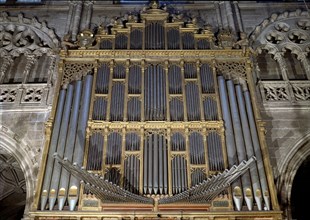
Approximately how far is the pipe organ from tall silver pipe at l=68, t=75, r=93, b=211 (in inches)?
1.2

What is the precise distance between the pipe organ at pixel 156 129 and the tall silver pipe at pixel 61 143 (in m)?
0.03

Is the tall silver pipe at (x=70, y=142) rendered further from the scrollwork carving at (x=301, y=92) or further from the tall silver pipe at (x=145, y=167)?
the scrollwork carving at (x=301, y=92)

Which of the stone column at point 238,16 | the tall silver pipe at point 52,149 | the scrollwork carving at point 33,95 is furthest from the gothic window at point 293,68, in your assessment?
the scrollwork carving at point 33,95

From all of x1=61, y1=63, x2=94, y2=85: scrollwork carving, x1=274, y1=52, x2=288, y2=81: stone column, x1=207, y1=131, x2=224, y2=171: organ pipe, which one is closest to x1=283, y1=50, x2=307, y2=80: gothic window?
x1=274, y1=52, x2=288, y2=81: stone column

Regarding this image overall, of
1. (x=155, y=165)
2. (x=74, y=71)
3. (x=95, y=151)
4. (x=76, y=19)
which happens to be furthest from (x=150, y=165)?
(x=76, y=19)

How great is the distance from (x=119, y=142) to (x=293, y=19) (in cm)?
943

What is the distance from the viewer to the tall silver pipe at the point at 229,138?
37.0 feet

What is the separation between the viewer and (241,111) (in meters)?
13.3

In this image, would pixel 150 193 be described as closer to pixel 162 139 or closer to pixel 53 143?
pixel 162 139

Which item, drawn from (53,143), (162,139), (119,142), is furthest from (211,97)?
(53,143)

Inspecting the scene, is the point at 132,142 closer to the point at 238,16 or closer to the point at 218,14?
the point at 218,14

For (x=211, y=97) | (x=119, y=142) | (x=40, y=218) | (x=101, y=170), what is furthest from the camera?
(x=211, y=97)

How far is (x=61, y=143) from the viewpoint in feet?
40.8

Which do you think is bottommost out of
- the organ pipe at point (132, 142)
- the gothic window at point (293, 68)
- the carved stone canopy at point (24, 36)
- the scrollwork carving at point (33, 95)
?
the organ pipe at point (132, 142)
